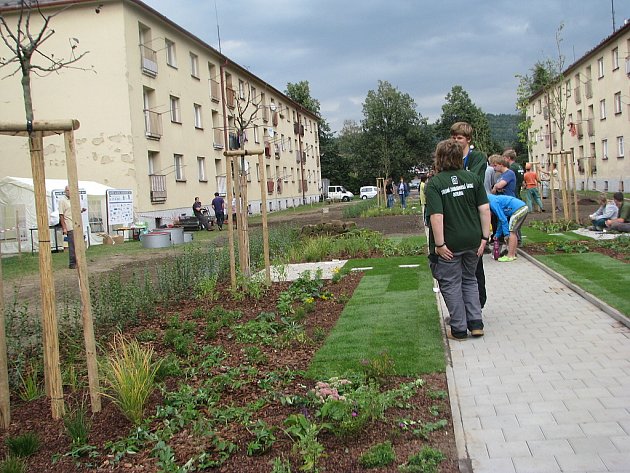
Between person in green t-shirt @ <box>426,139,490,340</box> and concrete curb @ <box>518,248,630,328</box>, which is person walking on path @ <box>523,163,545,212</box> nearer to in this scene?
concrete curb @ <box>518,248,630,328</box>

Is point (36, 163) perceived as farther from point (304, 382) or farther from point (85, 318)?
point (304, 382)

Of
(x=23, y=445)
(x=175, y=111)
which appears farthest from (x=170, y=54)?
(x=23, y=445)

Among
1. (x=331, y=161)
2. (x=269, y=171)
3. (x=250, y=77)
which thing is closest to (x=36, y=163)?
(x=250, y=77)

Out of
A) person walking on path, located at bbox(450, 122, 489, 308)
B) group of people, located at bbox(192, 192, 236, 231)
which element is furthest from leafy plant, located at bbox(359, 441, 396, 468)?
group of people, located at bbox(192, 192, 236, 231)

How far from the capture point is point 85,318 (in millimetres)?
4461

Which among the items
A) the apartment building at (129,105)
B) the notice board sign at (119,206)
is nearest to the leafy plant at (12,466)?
the apartment building at (129,105)

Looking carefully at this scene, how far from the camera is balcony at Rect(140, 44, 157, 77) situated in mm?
28312

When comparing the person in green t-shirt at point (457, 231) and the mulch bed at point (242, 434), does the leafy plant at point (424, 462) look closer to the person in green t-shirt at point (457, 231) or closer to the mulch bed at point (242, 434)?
the mulch bed at point (242, 434)

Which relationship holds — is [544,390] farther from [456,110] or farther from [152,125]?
[456,110]

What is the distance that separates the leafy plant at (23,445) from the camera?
12.6 ft

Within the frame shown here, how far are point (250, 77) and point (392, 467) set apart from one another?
44915 millimetres

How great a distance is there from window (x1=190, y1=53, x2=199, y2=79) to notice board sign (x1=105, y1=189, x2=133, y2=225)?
13.2 meters

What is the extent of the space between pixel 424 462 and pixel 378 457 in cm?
26

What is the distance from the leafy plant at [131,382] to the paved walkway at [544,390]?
222 centimetres
